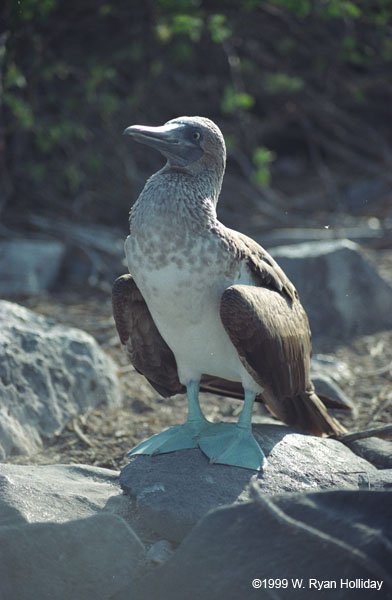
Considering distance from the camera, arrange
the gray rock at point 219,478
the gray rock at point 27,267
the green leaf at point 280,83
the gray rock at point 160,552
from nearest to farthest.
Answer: the gray rock at point 160,552 < the gray rock at point 219,478 < the gray rock at point 27,267 < the green leaf at point 280,83

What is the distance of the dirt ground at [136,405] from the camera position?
3.70 m

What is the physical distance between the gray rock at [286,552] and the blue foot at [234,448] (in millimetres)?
552

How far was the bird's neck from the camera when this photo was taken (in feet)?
9.10

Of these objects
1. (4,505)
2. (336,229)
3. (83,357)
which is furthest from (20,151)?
(4,505)

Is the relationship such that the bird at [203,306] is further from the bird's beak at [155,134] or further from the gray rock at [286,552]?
the gray rock at [286,552]

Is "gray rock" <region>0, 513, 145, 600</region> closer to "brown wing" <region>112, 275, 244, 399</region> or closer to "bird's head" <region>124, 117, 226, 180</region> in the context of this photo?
"brown wing" <region>112, 275, 244, 399</region>

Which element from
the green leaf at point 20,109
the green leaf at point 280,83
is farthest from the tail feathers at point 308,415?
the green leaf at point 280,83

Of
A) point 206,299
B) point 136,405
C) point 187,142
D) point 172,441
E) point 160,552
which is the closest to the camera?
point 160,552

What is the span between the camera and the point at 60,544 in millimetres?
2398

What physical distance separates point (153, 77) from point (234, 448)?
5.81 m

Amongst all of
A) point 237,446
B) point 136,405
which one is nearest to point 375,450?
point 237,446

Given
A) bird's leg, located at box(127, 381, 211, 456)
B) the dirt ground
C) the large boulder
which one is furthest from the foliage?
the large boulder

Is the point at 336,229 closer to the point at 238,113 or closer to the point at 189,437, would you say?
the point at 238,113

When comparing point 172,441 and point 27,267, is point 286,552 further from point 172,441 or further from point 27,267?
point 27,267
